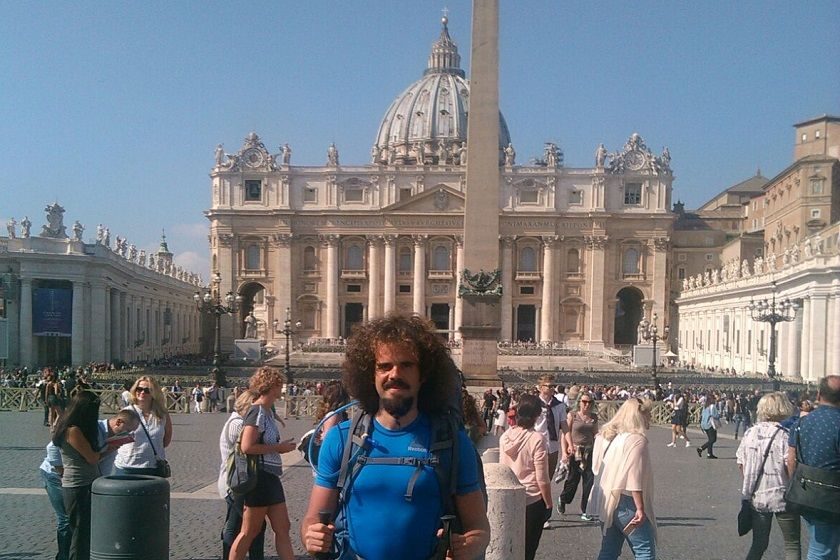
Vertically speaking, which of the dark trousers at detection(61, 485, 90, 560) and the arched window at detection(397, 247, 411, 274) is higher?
the arched window at detection(397, 247, 411, 274)

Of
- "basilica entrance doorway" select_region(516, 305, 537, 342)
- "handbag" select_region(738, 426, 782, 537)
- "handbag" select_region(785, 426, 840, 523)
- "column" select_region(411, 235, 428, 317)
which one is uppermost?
"column" select_region(411, 235, 428, 317)

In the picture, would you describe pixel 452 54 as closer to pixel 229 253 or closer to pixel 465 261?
pixel 229 253

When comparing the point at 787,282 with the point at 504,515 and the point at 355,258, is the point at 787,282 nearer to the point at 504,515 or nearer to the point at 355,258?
the point at 504,515

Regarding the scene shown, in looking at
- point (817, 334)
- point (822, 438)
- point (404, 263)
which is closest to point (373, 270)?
point (404, 263)

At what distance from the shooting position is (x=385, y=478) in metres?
2.98

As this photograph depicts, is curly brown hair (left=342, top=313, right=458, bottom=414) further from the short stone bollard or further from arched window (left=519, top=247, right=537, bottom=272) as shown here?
arched window (left=519, top=247, right=537, bottom=272)

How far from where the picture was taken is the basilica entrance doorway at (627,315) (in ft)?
227

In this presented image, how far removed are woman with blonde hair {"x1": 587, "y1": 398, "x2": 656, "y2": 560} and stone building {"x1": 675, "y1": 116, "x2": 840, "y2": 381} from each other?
23.8m

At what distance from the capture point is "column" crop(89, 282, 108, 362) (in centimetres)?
3936

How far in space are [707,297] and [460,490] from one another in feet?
173

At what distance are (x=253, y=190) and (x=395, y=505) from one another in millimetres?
67780

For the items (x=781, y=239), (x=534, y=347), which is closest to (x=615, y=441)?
(x=534, y=347)

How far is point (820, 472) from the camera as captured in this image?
196 inches

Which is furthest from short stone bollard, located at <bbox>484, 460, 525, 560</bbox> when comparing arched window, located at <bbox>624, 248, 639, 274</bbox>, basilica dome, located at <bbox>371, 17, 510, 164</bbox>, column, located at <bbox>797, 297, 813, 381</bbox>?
basilica dome, located at <bbox>371, 17, 510, 164</bbox>
